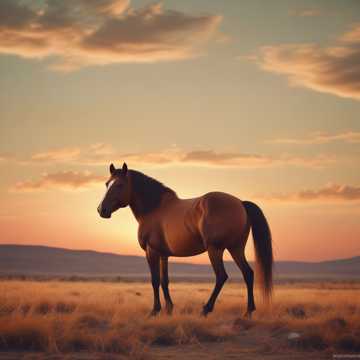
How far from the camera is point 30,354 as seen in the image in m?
7.64

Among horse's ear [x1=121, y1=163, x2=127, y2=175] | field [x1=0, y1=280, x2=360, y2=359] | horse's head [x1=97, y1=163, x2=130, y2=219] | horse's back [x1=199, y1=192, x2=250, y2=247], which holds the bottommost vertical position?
field [x1=0, y1=280, x2=360, y2=359]

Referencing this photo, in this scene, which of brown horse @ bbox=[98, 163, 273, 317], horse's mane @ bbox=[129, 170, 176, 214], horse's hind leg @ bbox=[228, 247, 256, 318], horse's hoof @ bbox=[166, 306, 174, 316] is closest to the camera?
brown horse @ bbox=[98, 163, 273, 317]

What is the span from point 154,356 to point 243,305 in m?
7.21

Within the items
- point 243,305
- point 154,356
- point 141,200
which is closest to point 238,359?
point 154,356

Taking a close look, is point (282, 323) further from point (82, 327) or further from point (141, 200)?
point (141, 200)

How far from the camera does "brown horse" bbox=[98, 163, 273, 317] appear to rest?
1170 centimetres

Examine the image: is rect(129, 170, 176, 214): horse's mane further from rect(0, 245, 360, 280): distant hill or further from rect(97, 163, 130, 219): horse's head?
rect(0, 245, 360, 280): distant hill

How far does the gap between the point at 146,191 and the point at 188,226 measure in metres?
1.55

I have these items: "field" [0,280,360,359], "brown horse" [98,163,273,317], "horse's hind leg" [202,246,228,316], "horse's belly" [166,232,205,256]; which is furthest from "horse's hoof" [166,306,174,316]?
"horse's belly" [166,232,205,256]

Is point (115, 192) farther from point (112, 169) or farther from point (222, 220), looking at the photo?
point (222, 220)

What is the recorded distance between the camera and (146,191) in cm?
1312

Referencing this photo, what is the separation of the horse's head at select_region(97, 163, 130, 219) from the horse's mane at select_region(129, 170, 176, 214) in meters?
0.23

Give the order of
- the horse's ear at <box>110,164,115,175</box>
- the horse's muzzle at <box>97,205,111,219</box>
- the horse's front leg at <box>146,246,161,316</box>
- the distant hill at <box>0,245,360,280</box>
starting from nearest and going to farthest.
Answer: the horse's front leg at <box>146,246,161,316</box>
the horse's muzzle at <box>97,205,111,219</box>
the horse's ear at <box>110,164,115,175</box>
the distant hill at <box>0,245,360,280</box>

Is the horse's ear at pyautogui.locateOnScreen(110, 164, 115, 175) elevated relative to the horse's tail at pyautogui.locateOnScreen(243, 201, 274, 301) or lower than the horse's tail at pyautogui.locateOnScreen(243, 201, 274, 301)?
elevated
